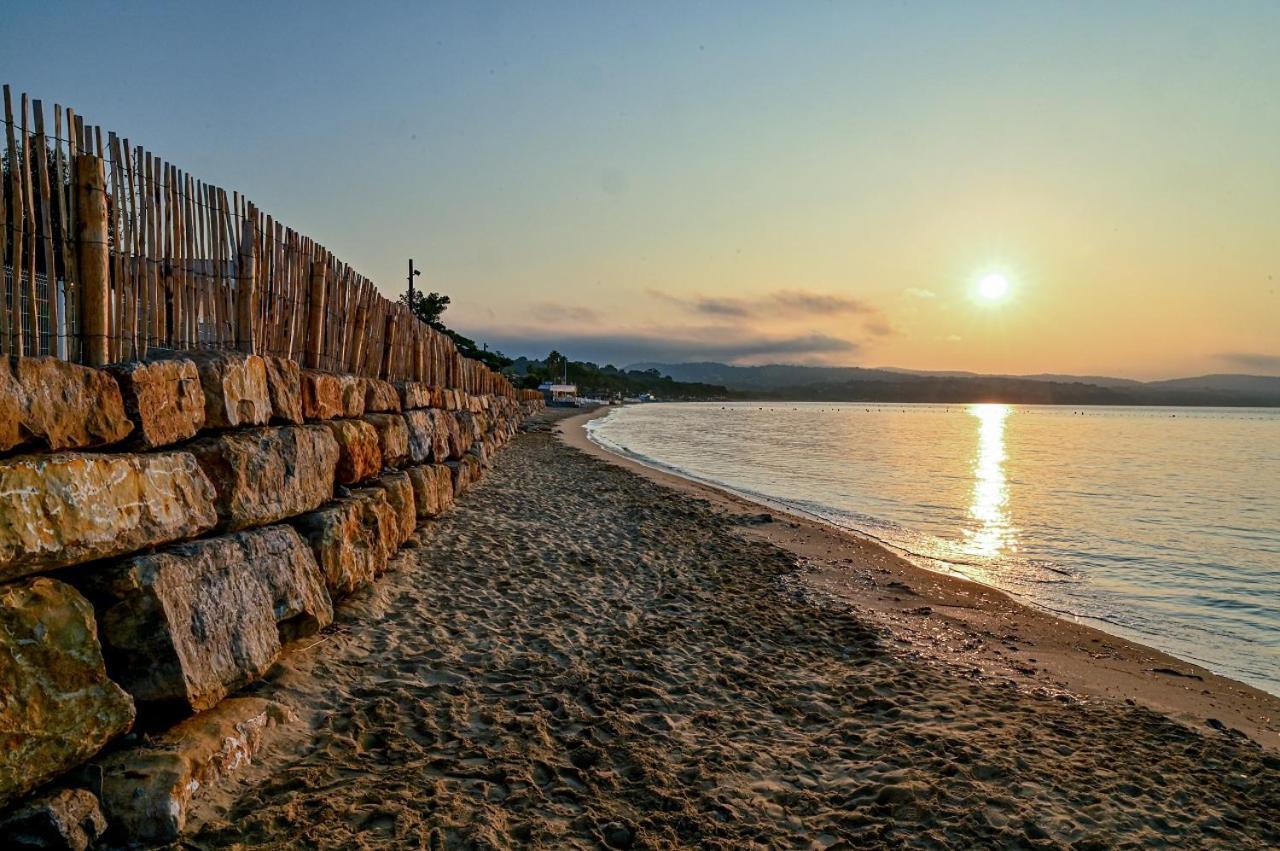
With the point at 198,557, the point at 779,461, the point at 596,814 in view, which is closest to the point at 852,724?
the point at 596,814

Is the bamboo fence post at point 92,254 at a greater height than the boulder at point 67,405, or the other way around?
the bamboo fence post at point 92,254

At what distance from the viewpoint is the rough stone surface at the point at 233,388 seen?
4.28 m

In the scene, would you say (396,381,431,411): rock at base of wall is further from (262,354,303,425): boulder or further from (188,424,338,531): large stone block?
(262,354,303,425): boulder

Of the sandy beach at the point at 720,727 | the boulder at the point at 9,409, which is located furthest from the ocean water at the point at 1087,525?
the boulder at the point at 9,409

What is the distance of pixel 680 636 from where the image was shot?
6.21 meters

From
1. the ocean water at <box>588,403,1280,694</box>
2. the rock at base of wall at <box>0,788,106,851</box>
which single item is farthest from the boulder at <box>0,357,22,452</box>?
the ocean water at <box>588,403,1280,694</box>

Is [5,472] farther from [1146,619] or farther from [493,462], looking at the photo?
[493,462]

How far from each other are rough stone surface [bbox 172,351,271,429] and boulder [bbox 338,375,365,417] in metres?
1.72

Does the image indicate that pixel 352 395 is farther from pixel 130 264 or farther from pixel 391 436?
pixel 130 264

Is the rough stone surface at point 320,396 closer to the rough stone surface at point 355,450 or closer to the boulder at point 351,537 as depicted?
the rough stone surface at point 355,450

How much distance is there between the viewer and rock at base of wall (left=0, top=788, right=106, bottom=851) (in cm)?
257

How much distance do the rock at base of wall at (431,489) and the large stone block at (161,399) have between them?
13.4 ft

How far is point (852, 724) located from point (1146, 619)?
612 centimetres

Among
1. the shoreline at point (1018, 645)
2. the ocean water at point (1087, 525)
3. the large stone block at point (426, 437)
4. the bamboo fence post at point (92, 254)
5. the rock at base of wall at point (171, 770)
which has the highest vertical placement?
the bamboo fence post at point (92, 254)
